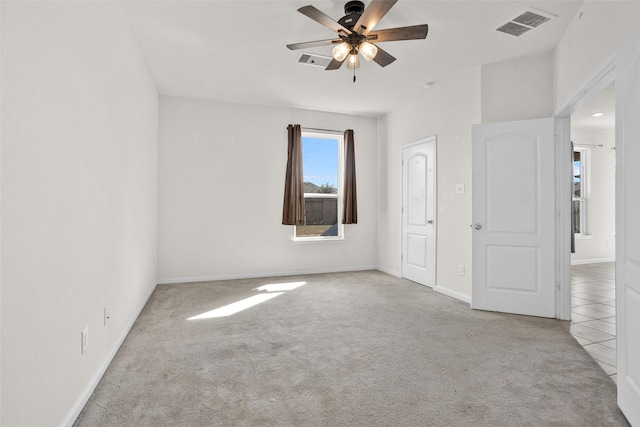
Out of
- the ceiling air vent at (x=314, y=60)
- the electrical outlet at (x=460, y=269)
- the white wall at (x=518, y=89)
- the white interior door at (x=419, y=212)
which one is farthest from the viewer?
the white interior door at (x=419, y=212)

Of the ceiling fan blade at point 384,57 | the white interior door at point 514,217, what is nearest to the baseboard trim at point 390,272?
the white interior door at point 514,217

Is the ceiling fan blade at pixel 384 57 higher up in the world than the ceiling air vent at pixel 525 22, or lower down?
lower down

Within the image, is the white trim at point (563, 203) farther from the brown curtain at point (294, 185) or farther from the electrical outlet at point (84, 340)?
the electrical outlet at point (84, 340)

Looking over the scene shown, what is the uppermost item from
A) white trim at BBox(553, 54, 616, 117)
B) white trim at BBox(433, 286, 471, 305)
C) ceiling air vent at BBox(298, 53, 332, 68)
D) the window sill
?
ceiling air vent at BBox(298, 53, 332, 68)

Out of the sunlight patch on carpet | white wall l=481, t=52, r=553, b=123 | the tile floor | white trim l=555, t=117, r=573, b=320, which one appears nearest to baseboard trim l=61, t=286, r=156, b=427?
the sunlight patch on carpet

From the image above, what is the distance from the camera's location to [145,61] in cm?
389

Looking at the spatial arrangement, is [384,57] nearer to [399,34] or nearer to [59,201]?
[399,34]

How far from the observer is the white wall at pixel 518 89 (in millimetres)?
3605

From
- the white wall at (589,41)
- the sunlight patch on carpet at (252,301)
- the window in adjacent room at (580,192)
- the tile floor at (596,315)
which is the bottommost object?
the tile floor at (596,315)

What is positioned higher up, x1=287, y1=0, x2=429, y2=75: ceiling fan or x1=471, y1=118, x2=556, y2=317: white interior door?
x1=287, y1=0, x2=429, y2=75: ceiling fan

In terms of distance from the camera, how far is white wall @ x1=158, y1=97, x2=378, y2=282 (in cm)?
512

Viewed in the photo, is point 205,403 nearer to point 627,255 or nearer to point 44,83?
point 44,83

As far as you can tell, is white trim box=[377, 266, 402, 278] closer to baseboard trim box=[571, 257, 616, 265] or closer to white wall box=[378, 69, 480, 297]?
white wall box=[378, 69, 480, 297]

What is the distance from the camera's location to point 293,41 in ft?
11.3
